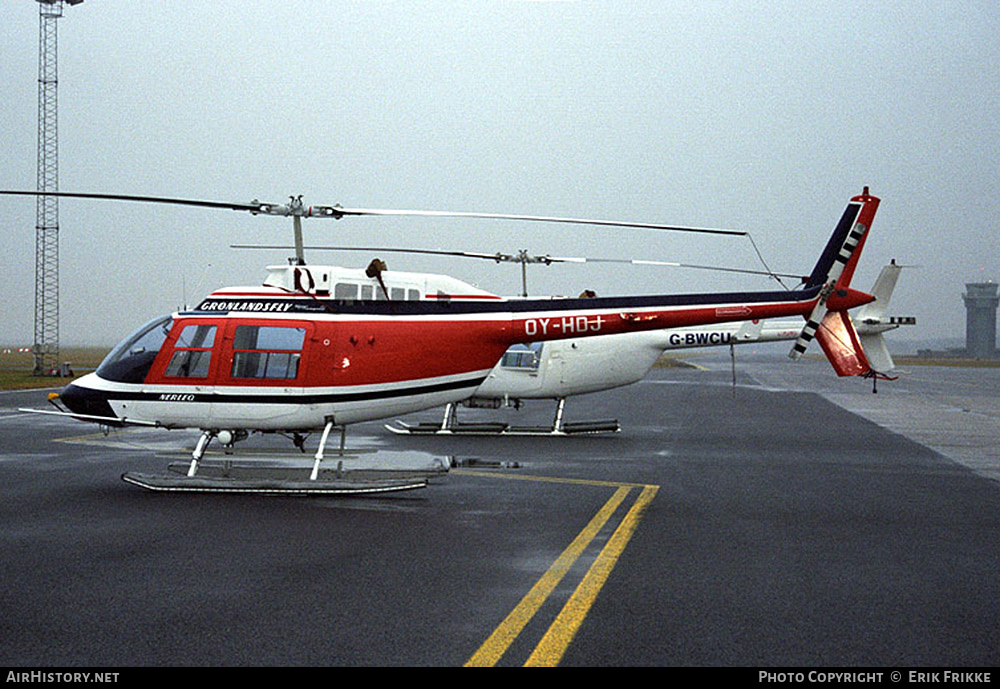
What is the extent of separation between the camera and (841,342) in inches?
634

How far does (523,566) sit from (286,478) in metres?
5.43

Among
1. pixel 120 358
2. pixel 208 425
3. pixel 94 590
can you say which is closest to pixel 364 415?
pixel 208 425

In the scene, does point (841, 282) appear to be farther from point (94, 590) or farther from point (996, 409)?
point (996, 409)

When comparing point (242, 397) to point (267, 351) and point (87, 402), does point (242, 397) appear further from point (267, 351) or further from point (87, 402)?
point (87, 402)

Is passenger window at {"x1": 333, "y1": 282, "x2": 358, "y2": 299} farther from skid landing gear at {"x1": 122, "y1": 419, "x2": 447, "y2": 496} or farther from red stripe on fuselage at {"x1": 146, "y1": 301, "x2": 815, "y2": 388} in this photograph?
skid landing gear at {"x1": 122, "y1": 419, "x2": 447, "y2": 496}

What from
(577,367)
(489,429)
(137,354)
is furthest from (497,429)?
(137,354)

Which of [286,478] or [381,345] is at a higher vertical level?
[381,345]

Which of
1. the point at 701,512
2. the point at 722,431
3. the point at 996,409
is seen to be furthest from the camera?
the point at 996,409

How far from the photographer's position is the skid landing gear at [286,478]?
1129 cm

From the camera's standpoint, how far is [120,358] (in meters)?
12.6

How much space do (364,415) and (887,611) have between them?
7746mm

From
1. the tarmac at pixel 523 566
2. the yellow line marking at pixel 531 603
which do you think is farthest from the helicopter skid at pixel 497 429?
the yellow line marking at pixel 531 603

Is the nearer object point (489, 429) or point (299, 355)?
point (299, 355)

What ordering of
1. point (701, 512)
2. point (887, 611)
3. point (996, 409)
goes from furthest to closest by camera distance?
point (996, 409) < point (701, 512) < point (887, 611)
